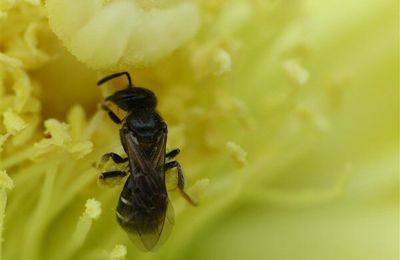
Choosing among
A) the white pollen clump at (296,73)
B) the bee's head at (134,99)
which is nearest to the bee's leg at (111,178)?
the bee's head at (134,99)

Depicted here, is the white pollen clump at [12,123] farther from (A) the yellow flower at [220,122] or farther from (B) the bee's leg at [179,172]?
(B) the bee's leg at [179,172]

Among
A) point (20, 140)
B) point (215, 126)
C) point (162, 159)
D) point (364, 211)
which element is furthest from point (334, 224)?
point (20, 140)

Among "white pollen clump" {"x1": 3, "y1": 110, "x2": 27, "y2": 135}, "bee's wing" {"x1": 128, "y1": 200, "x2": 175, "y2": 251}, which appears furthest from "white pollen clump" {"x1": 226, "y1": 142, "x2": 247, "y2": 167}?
A: "white pollen clump" {"x1": 3, "y1": 110, "x2": 27, "y2": 135}

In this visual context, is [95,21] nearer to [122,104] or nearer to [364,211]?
[122,104]

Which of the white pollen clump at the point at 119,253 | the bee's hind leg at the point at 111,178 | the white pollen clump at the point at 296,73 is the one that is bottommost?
the white pollen clump at the point at 119,253

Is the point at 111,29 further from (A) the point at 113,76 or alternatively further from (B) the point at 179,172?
(B) the point at 179,172
